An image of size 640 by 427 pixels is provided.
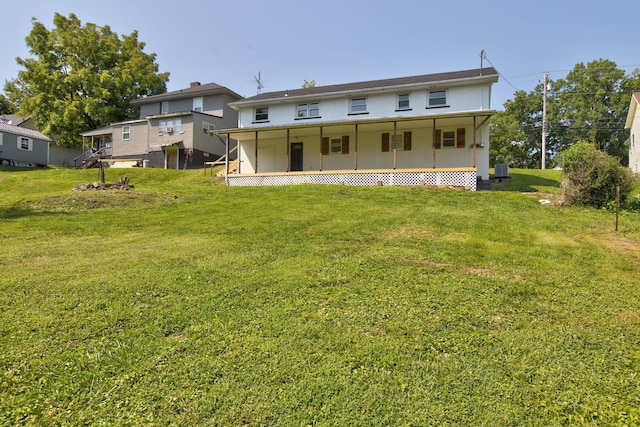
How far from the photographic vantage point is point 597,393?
2.73 m

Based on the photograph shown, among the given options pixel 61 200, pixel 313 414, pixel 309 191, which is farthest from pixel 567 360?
pixel 61 200

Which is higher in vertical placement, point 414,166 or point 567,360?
point 414,166

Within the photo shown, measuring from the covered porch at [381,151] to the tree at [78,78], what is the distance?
20803 millimetres

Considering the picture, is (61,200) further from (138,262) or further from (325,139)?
(325,139)

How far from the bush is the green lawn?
384cm

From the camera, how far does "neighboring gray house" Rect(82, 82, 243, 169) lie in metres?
28.3

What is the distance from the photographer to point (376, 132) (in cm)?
2056

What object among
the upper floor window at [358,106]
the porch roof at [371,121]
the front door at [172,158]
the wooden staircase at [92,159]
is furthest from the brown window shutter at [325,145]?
the wooden staircase at [92,159]

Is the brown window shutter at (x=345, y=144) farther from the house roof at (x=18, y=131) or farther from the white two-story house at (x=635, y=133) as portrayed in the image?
the house roof at (x=18, y=131)

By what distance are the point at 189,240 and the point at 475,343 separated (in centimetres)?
567

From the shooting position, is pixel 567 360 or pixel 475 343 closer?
pixel 567 360

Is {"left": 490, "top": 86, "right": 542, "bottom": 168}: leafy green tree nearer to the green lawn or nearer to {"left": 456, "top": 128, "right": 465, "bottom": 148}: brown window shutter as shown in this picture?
{"left": 456, "top": 128, "right": 465, "bottom": 148}: brown window shutter

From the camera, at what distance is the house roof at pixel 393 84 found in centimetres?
1905

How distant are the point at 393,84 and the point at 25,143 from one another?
99.5 feet
